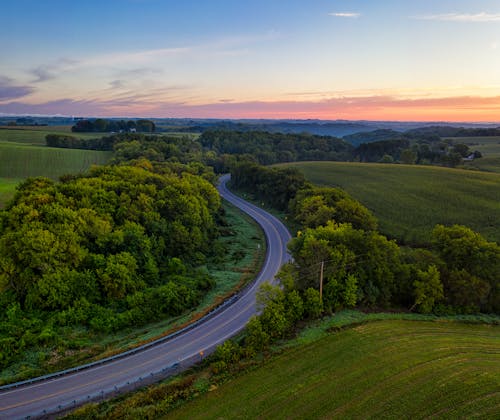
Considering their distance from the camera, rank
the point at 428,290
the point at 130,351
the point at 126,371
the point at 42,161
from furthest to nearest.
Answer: the point at 42,161, the point at 428,290, the point at 130,351, the point at 126,371

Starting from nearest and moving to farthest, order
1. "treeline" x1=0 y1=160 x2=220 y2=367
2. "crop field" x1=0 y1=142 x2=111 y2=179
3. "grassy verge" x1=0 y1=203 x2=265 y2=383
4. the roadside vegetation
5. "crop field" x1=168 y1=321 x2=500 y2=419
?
"crop field" x1=168 y1=321 x2=500 y2=419 < "grassy verge" x1=0 y1=203 x2=265 y2=383 < the roadside vegetation < "treeline" x1=0 y1=160 x2=220 y2=367 < "crop field" x1=0 y1=142 x2=111 y2=179

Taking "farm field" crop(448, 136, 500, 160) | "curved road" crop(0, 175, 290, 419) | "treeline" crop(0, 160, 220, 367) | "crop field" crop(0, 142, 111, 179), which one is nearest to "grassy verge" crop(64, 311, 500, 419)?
"curved road" crop(0, 175, 290, 419)

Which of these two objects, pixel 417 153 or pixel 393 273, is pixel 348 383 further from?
pixel 417 153

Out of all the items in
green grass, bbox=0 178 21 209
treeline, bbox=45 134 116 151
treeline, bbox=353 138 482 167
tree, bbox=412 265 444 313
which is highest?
treeline, bbox=45 134 116 151

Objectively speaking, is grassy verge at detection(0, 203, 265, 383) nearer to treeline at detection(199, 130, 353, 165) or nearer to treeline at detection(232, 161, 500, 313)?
treeline at detection(232, 161, 500, 313)

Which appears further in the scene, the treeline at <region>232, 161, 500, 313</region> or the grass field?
the grass field

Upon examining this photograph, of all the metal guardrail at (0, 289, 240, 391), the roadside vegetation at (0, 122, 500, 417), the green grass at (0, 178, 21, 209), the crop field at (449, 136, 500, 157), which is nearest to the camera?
the metal guardrail at (0, 289, 240, 391)

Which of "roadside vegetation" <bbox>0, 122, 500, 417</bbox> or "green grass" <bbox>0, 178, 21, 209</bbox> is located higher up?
"green grass" <bbox>0, 178, 21, 209</bbox>

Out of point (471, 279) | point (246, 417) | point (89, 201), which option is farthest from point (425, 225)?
point (89, 201)

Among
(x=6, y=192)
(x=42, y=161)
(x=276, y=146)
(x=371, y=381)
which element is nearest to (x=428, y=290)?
(x=371, y=381)
